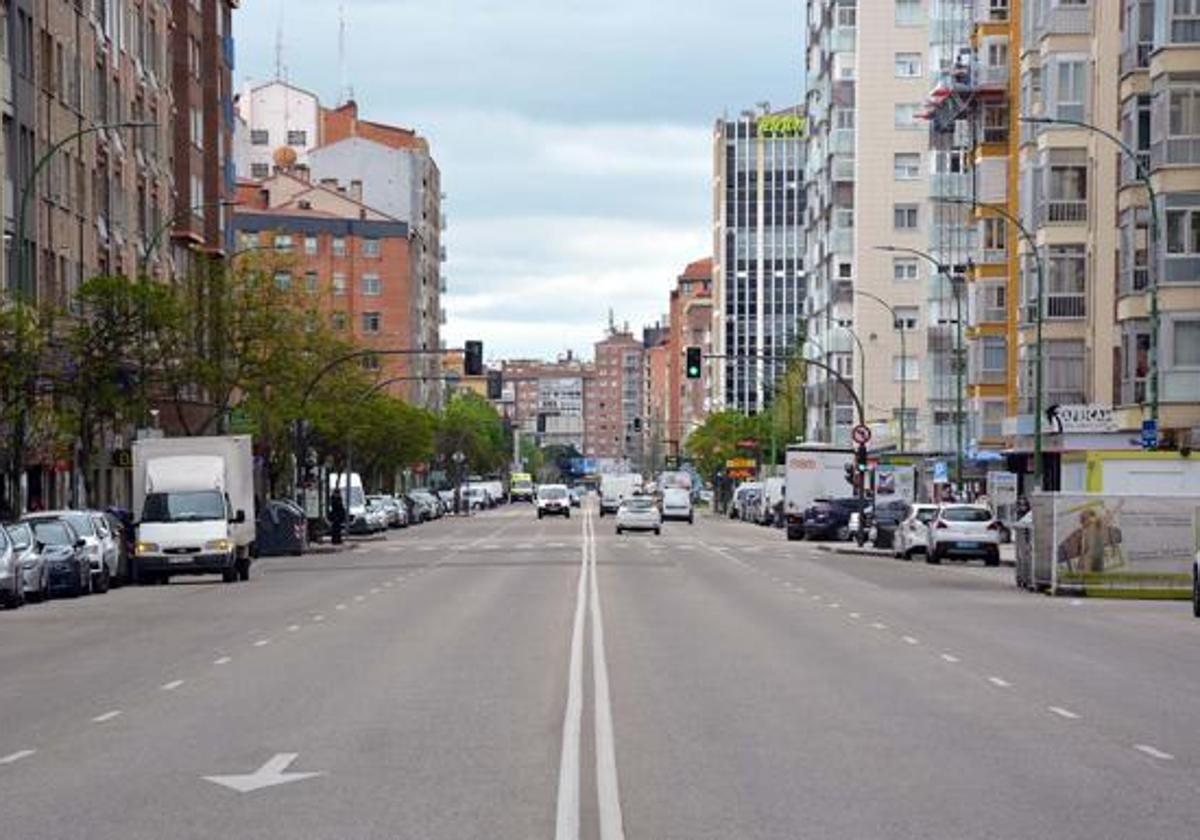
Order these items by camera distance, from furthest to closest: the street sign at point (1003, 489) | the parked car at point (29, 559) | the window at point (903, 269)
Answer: the window at point (903, 269) → the street sign at point (1003, 489) → the parked car at point (29, 559)

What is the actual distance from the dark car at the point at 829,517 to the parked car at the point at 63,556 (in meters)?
44.1

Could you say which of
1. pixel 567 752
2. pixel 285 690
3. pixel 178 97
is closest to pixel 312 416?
pixel 178 97

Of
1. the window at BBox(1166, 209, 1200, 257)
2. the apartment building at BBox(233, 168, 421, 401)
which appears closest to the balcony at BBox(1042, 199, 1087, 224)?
the window at BBox(1166, 209, 1200, 257)

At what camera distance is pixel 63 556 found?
41938 millimetres

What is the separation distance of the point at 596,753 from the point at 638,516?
7416cm

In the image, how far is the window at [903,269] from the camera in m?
124

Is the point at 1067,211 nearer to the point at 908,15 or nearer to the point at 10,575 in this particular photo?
the point at 10,575

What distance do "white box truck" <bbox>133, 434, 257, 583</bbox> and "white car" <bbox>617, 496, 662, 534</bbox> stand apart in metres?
Result: 39.8

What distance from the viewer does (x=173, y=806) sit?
13016 millimetres

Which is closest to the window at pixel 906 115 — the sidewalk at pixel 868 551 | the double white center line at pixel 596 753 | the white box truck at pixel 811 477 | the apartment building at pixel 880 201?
the apartment building at pixel 880 201

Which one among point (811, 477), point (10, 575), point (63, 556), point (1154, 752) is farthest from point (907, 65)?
point (1154, 752)

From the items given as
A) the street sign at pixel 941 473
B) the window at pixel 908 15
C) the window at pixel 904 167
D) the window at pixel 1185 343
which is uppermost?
the window at pixel 908 15

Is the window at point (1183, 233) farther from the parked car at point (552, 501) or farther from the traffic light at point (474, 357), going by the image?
the parked car at point (552, 501)

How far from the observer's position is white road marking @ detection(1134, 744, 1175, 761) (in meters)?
15.3
